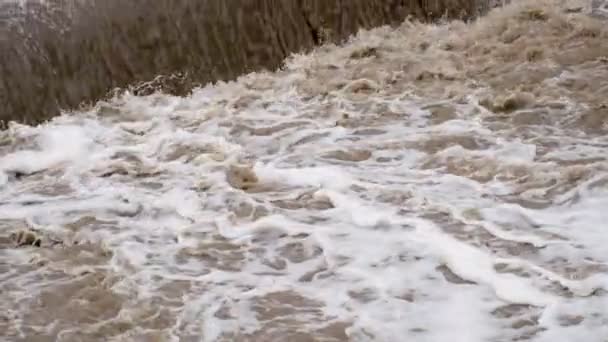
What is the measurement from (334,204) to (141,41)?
5.99 ft

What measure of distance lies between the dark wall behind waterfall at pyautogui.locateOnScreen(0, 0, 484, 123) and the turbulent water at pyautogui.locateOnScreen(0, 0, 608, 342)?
13 centimetres

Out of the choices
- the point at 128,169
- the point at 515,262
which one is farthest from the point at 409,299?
the point at 128,169

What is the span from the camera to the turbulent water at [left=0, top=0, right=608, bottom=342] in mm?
2846

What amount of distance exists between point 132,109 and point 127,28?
0.45m

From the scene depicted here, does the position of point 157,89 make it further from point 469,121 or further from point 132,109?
point 469,121

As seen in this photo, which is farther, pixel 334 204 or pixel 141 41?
pixel 141 41

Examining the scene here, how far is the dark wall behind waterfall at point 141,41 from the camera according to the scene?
180 inches

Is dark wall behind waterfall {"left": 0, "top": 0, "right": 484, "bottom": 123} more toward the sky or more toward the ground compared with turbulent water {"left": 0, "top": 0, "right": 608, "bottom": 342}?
more toward the sky

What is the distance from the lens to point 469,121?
4.19m

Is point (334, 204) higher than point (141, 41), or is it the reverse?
point (141, 41)

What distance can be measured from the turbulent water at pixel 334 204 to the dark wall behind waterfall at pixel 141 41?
0.13 meters

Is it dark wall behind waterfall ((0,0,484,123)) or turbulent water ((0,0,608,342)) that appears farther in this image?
dark wall behind waterfall ((0,0,484,123))

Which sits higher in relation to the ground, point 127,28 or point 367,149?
point 127,28

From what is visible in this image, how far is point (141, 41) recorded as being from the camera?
15.9 ft
